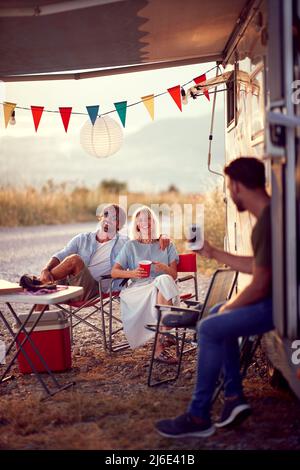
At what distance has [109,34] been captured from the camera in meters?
4.95

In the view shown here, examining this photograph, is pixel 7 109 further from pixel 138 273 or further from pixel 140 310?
pixel 140 310

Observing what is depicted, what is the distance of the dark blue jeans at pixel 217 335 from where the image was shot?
321 cm

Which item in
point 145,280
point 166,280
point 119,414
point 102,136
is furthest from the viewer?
point 102,136

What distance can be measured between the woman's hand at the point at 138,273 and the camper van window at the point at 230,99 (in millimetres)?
1345

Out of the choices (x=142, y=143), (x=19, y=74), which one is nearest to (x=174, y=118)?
(x=142, y=143)

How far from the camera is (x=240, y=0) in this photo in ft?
14.3

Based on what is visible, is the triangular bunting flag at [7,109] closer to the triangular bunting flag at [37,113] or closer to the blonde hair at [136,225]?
the triangular bunting flag at [37,113]

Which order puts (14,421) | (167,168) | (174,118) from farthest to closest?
(174,118), (167,168), (14,421)

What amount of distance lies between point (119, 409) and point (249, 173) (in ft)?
4.76

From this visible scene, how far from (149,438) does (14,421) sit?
748 millimetres

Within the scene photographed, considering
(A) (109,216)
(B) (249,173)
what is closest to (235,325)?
(B) (249,173)

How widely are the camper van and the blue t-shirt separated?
50 centimetres

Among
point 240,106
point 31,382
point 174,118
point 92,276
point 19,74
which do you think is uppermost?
point 174,118

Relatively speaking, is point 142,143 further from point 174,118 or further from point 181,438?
point 181,438
